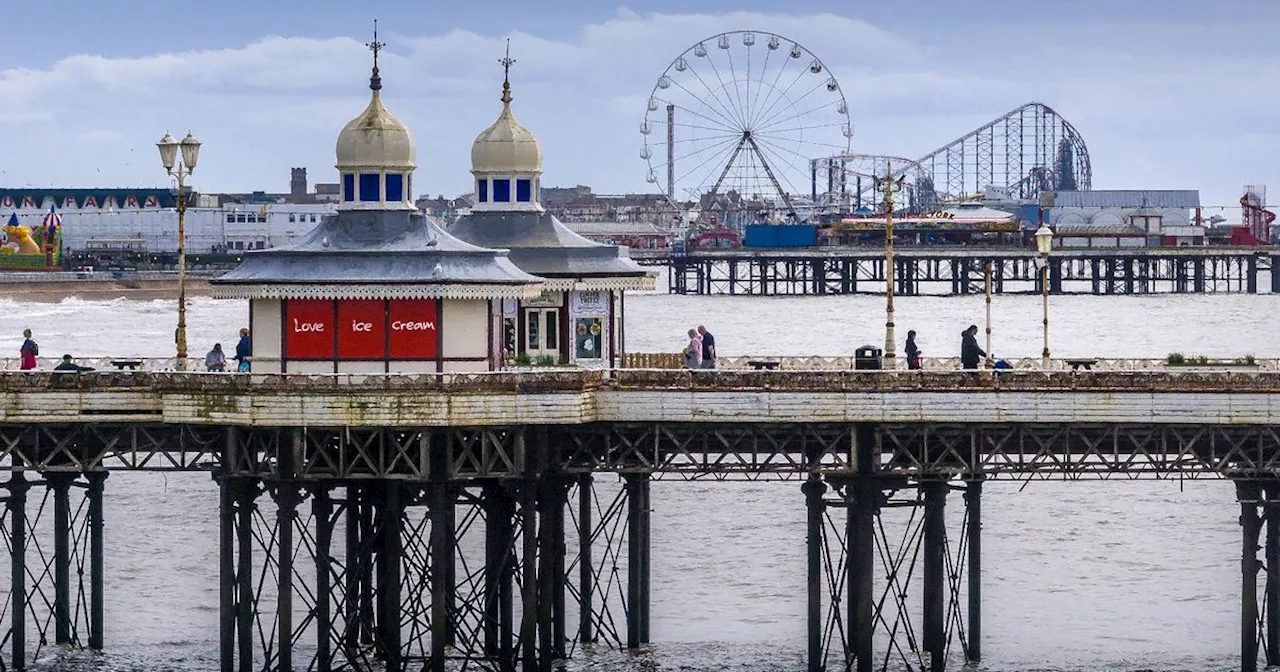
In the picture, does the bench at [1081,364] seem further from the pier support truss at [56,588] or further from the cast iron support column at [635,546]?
the pier support truss at [56,588]

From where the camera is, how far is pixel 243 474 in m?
49.4

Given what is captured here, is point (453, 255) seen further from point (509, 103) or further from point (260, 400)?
point (509, 103)

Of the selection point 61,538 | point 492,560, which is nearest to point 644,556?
point 492,560

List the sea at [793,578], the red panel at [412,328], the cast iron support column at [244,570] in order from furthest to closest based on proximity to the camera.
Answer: the sea at [793,578]
the red panel at [412,328]
the cast iron support column at [244,570]

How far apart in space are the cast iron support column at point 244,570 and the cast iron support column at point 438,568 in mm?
3276

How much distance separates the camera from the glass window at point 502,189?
199 feet

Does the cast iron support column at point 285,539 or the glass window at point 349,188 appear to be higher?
the glass window at point 349,188

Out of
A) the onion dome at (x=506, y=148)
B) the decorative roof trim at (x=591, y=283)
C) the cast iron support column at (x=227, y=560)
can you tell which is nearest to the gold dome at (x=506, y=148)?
the onion dome at (x=506, y=148)

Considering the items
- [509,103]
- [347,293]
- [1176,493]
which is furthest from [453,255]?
[1176,493]

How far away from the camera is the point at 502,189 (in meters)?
60.9

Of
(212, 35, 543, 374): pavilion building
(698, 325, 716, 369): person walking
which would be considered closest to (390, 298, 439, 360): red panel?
(212, 35, 543, 374): pavilion building

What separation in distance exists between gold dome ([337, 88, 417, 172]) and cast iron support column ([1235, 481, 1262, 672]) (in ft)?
53.6

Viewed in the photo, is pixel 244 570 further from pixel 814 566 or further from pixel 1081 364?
pixel 1081 364

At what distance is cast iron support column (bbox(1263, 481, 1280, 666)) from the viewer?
170 feet
